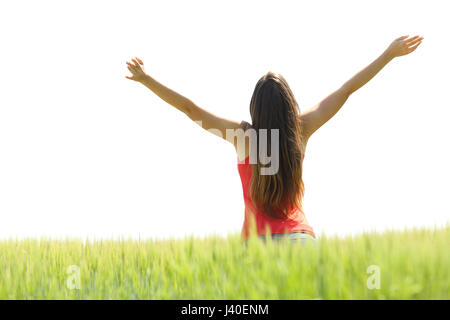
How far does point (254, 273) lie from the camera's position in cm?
226

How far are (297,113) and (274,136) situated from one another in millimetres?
271

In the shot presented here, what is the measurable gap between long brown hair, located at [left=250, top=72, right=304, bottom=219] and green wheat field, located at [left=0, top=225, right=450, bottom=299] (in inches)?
15.6

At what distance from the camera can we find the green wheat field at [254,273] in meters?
2.12

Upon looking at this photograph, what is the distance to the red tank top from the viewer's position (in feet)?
9.74

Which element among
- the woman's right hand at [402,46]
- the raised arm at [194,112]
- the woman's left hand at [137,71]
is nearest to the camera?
the raised arm at [194,112]

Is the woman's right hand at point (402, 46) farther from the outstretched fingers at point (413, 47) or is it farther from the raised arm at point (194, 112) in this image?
the raised arm at point (194, 112)

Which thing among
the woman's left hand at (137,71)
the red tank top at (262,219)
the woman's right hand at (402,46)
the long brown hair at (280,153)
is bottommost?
the red tank top at (262,219)

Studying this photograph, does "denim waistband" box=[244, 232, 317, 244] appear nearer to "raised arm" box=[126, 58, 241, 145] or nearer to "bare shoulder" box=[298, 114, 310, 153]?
"bare shoulder" box=[298, 114, 310, 153]

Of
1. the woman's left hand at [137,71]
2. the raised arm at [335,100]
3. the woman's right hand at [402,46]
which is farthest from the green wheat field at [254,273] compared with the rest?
the woman's right hand at [402,46]

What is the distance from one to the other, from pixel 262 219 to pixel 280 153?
1.49ft

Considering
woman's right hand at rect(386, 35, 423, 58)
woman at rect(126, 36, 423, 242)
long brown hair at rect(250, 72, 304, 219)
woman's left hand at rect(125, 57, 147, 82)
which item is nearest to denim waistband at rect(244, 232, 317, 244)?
woman at rect(126, 36, 423, 242)

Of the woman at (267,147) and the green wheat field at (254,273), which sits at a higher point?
the woman at (267,147)

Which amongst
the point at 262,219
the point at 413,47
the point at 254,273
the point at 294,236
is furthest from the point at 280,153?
the point at 413,47
